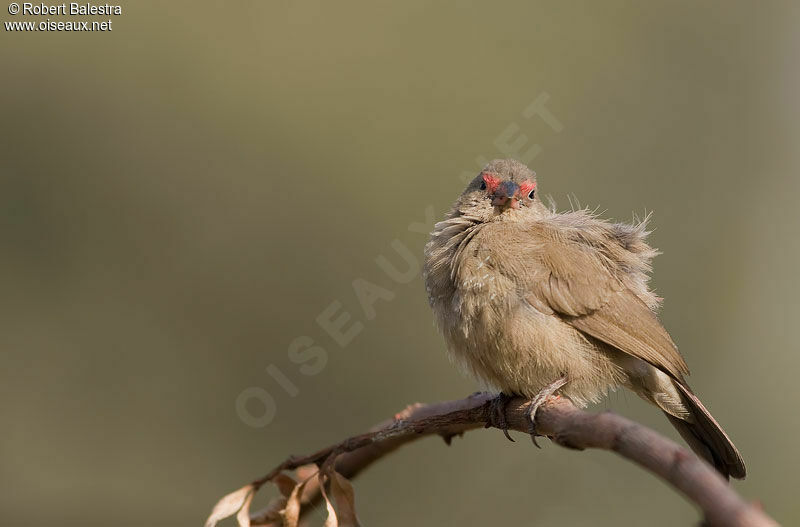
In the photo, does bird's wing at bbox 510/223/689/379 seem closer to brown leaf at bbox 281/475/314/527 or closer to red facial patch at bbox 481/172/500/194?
red facial patch at bbox 481/172/500/194

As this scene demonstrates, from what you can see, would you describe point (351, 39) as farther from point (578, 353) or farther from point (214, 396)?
point (578, 353)

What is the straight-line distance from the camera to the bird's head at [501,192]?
3986mm

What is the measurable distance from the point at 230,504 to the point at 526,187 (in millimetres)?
2158

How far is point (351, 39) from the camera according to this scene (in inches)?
242

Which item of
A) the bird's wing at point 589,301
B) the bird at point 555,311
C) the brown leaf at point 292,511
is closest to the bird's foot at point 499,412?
the bird at point 555,311

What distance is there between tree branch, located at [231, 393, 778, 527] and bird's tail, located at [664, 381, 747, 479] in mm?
732

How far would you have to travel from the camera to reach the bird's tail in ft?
11.3

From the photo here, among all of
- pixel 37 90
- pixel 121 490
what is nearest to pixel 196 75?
pixel 37 90

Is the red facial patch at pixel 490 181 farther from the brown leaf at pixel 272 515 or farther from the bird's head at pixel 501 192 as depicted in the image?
the brown leaf at pixel 272 515

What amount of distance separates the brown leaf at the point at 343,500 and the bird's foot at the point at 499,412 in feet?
2.47

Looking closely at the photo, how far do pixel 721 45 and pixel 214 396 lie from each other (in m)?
4.61

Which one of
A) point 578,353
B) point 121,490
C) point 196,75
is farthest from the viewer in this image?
point 196,75

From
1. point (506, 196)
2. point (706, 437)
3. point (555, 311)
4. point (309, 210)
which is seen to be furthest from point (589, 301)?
point (309, 210)

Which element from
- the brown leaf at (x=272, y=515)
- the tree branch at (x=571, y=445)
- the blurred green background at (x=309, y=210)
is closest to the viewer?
the tree branch at (x=571, y=445)
